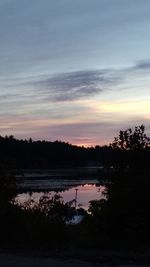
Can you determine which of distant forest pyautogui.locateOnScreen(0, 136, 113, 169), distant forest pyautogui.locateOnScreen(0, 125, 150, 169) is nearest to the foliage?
Answer: distant forest pyautogui.locateOnScreen(0, 125, 150, 169)

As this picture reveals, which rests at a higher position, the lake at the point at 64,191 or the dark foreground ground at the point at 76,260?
the lake at the point at 64,191

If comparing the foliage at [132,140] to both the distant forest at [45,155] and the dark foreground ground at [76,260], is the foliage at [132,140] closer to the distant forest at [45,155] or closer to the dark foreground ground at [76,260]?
the dark foreground ground at [76,260]

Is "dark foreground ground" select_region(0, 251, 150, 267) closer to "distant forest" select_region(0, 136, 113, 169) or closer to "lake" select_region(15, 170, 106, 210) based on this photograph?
"lake" select_region(15, 170, 106, 210)

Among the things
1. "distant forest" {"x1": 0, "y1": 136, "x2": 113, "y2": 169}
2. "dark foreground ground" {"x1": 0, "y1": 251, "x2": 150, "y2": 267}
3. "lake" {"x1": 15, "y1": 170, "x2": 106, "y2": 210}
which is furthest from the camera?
"distant forest" {"x1": 0, "y1": 136, "x2": 113, "y2": 169}

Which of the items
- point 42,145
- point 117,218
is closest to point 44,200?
point 117,218

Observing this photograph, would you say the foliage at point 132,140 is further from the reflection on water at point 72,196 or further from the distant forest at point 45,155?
the distant forest at point 45,155

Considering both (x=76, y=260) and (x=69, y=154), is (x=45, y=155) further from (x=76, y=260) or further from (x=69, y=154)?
(x=76, y=260)

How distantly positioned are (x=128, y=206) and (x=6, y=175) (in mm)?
3411

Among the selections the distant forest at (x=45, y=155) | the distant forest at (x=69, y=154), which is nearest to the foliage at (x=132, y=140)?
the distant forest at (x=69, y=154)

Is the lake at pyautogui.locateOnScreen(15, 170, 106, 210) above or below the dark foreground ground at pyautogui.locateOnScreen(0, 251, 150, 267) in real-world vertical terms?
above

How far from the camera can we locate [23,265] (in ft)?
39.8

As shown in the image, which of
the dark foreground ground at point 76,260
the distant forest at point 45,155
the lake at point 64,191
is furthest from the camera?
the distant forest at point 45,155

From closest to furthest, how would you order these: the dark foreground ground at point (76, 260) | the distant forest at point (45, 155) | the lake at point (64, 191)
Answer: the dark foreground ground at point (76, 260) < the lake at point (64, 191) < the distant forest at point (45, 155)

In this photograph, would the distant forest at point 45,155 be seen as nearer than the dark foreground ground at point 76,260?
No
